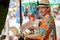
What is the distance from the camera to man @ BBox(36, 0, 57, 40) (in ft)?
4.10

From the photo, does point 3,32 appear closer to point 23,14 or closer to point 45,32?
point 23,14

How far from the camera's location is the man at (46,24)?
125cm

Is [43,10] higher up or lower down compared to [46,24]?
higher up

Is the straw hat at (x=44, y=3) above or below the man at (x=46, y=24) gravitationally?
above

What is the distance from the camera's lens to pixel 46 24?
4.11ft

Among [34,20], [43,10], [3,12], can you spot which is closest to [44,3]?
[43,10]

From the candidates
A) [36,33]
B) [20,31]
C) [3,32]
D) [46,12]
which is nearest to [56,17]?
[46,12]

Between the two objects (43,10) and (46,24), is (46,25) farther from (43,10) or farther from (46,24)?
(43,10)

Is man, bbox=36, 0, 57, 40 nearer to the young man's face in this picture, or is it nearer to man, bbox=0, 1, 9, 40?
the young man's face

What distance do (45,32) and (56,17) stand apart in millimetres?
148

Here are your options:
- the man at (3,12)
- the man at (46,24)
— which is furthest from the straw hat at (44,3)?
the man at (3,12)

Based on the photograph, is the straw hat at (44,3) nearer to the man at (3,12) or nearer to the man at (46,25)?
the man at (46,25)

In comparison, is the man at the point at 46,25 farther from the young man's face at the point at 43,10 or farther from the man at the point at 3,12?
the man at the point at 3,12

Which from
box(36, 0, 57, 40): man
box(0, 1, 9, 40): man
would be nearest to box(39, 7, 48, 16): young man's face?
box(36, 0, 57, 40): man
